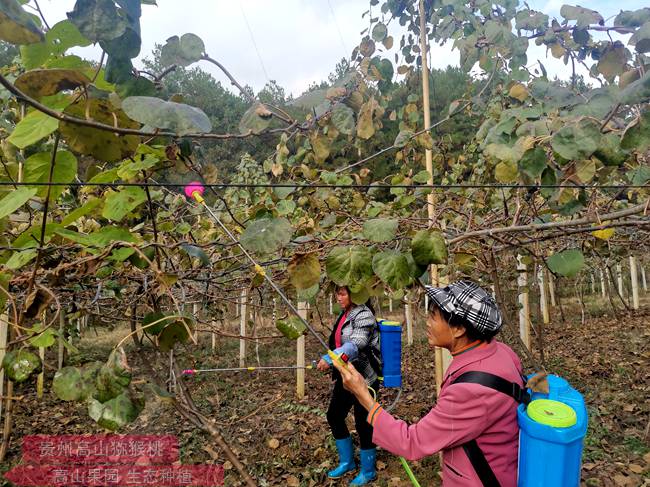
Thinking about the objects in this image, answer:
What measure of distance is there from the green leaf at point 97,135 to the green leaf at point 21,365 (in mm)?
554

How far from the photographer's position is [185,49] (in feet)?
3.60

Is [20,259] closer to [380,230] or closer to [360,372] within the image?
[380,230]

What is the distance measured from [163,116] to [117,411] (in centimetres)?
63

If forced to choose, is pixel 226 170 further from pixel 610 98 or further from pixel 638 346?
pixel 610 98

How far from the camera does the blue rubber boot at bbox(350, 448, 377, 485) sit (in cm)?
328

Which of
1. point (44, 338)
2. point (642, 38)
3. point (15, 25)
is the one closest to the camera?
point (15, 25)

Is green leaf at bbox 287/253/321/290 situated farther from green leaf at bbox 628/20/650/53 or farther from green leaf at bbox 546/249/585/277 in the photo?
green leaf at bbox 628/20/650/53

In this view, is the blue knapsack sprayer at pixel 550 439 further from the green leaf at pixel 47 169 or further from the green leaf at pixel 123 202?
the green leaf at pixel 47 169

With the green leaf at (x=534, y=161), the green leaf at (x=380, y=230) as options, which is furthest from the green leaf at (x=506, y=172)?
the green leaf at (x=380, y=230)

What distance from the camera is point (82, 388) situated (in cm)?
94

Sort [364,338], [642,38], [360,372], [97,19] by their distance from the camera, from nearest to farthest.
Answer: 1. [97,19]
2. [642,38]
3. [364,338]
4. [360,372]

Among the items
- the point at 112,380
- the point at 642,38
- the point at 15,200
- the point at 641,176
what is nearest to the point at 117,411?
the point at 112,380

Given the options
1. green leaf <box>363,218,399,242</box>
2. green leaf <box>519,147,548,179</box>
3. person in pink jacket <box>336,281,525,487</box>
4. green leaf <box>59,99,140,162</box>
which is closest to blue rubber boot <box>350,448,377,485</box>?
person in pink jacket <box>336,281,525,487</box>

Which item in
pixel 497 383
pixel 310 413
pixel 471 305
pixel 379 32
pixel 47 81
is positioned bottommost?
pixel 310 413
